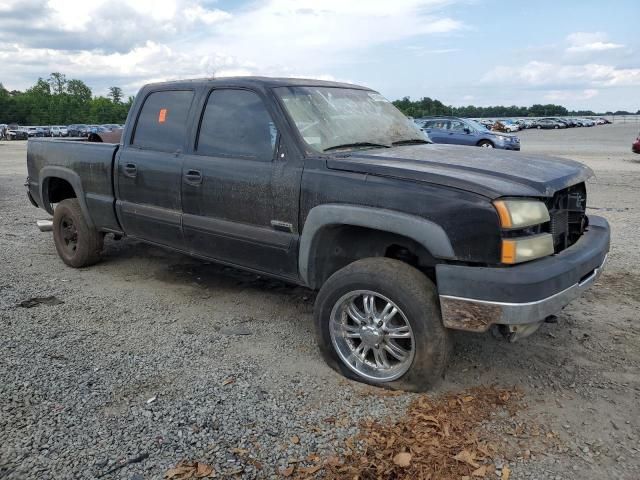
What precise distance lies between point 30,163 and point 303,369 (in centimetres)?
441

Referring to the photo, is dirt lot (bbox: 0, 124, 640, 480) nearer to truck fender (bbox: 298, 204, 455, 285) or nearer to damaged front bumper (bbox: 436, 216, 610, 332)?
damaged front bumper (bbox: 436, 216, 610, 332)

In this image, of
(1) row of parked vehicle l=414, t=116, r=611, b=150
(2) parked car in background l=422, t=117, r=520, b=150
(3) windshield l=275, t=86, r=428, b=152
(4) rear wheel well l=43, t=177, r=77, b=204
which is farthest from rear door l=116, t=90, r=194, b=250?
(2) parked car in background l=422, t=117, r=520, b=150

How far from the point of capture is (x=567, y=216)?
3494 mm

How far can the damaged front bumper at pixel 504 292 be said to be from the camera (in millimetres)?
2814

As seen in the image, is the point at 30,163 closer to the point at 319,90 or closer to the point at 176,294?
the point at 176,294

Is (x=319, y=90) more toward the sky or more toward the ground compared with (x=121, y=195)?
more toward the sky

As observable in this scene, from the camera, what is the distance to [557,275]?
2.94 m

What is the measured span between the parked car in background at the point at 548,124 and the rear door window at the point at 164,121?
7063 cm

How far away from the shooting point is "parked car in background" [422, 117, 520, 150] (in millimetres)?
22219

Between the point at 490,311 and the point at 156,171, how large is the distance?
300 cm

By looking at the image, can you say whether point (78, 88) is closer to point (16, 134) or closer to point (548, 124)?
point (16, 134)

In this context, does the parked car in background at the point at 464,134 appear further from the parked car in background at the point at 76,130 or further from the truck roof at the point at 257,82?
the parked car in background at the point at 76,130

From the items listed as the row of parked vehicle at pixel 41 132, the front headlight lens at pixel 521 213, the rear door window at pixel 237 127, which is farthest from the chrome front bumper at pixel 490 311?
the row of parked vehicle at pixel 41 132

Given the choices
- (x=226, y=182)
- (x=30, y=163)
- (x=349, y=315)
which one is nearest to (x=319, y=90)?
(x=226, y=182)
